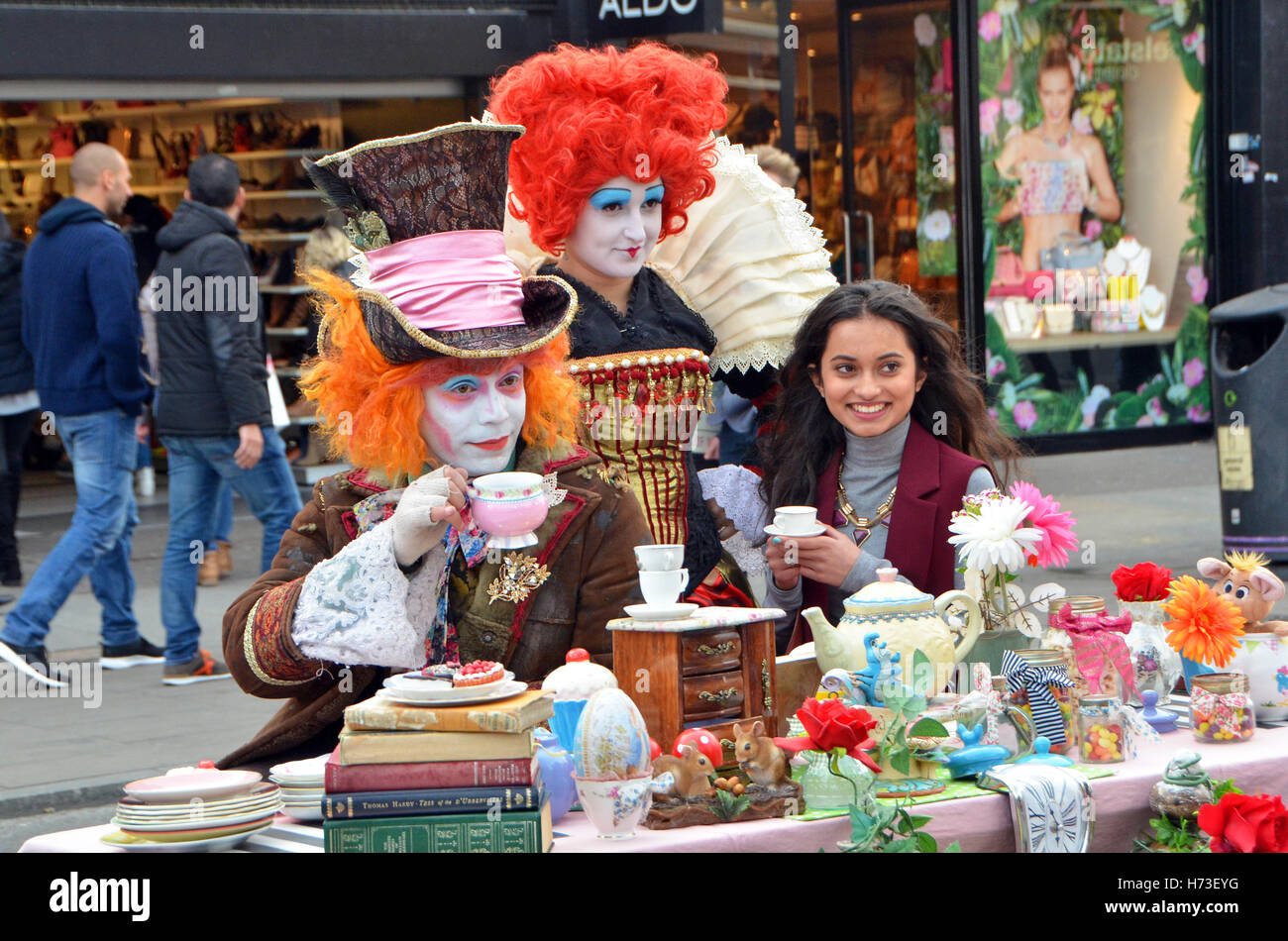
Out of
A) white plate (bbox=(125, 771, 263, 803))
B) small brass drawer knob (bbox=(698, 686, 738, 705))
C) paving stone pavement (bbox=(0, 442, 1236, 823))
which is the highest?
small brass drawer knob (bbox=(698, 686, 738, 705))

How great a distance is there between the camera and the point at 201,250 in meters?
6.97

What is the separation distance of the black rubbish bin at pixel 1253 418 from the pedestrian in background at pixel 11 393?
5.42 meters

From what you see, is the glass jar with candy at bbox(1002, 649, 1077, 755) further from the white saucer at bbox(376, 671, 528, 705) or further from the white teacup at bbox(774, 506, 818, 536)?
the white saucer at bbox(376, 671, 528, 705)

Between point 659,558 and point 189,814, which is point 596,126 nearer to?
point 659,558

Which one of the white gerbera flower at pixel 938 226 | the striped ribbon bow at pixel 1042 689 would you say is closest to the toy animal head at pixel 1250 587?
the striped ribbon bow at pixel 1042 689

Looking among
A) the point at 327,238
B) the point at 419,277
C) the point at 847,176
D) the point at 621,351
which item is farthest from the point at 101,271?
the point at 847,176

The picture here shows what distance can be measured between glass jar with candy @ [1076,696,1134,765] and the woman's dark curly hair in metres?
0.91

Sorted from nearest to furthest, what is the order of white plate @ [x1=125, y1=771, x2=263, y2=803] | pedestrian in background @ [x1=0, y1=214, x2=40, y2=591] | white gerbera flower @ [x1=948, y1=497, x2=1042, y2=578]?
1. white plate @ [x1=125, y1=771, x2=263, y2=803]
2. white gerbera flower @ [x1=948, y1=497, x2=1042, y2=578]
3. pedestrian in background @ [x1=0, y1=214, x2=40, y2=591]

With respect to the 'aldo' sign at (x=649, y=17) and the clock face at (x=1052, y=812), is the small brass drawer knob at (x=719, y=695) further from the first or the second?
the 'aldo' sign at (x=649, y=17)

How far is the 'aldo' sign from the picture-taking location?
889 cm

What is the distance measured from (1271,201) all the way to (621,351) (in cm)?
725

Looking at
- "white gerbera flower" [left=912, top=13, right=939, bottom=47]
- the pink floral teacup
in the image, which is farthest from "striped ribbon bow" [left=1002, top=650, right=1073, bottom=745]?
"white gerbera flower" [left=912, top=13, right=939, bottom=47]

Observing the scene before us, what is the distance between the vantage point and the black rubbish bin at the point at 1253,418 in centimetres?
773
